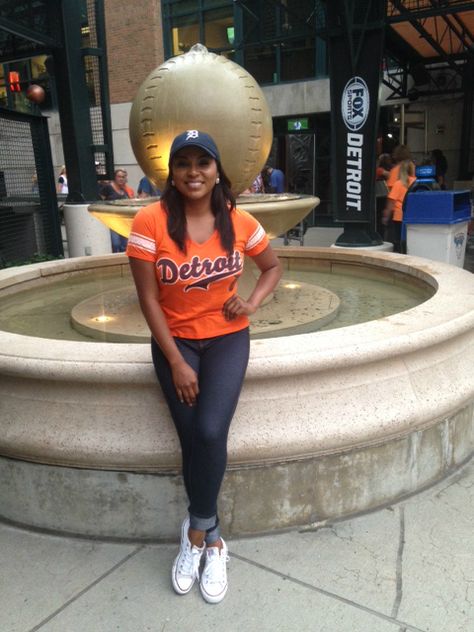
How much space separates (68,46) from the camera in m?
10.2

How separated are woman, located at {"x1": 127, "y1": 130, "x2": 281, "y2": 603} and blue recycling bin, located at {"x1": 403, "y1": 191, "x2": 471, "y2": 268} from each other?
245 inches

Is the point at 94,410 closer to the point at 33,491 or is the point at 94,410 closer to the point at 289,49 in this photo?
the point at 33,491

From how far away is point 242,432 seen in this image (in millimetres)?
2725

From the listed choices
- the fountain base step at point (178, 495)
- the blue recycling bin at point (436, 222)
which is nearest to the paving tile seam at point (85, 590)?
the fountain base step at point (178, 495)

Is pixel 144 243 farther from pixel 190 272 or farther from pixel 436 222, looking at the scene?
pixel 436 222

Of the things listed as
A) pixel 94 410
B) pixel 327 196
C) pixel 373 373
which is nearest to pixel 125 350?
pixel 94 410

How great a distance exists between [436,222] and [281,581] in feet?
21.7

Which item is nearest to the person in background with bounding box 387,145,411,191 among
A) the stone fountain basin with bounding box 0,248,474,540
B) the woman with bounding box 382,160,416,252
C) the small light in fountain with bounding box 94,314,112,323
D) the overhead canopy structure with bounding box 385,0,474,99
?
the woman with bounding box 382,160,416,252

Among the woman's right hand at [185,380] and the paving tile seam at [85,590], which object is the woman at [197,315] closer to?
the woman's right hand at [185,380]

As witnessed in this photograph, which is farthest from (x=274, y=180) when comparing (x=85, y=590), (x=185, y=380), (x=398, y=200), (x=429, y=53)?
(x=85, y=590)

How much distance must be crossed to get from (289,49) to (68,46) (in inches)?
367

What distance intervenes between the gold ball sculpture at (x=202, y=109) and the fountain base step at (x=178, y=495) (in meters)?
2.47

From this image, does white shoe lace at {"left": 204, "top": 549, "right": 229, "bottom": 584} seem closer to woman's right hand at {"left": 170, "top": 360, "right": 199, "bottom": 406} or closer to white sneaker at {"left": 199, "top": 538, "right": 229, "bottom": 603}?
white sneaker at {"left": 199, "top": 538, "right": 229, "bottom": 603}

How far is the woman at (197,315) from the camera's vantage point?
2379mm
